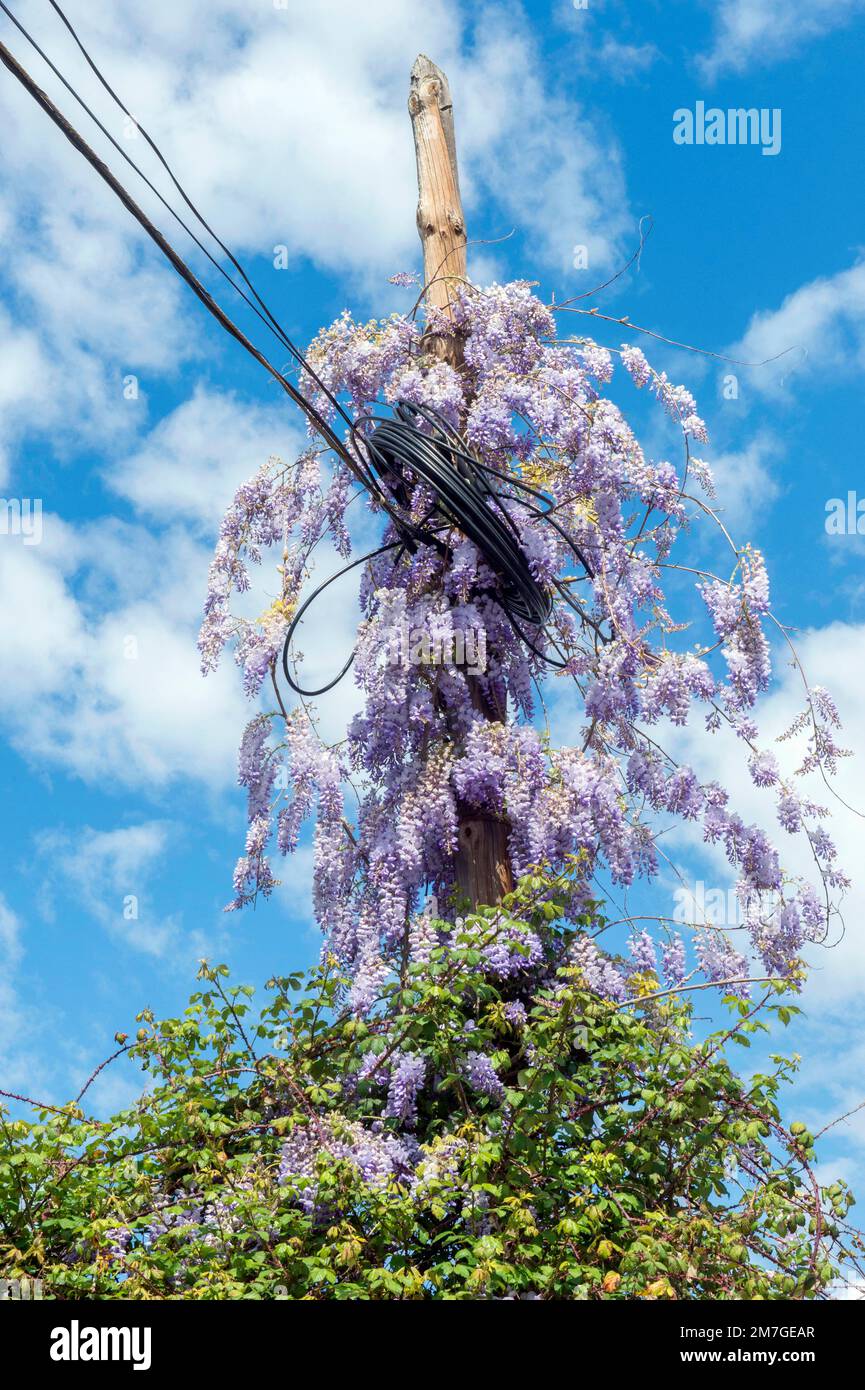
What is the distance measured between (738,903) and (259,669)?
2541 mm

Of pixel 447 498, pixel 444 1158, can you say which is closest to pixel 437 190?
pixel 447 498

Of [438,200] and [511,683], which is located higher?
[438,200]

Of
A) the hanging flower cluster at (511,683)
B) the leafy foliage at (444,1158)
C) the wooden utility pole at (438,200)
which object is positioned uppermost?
the wooden utility pole at (438,200)

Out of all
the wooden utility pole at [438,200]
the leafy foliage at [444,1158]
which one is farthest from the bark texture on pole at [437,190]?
the leafy foliage at [444,1158]

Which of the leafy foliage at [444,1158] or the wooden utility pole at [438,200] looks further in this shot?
the wooden utility pole at [438,200]

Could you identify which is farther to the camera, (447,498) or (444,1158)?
(447,498)

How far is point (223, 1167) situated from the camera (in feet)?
17.1

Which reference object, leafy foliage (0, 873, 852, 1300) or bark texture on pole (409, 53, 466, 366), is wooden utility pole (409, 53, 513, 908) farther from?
leafy foliage (0, 873, 852, 1300)

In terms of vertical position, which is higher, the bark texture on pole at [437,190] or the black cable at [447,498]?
the bark texture on pole at [437,190]

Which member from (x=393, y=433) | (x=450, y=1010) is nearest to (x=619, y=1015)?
(x=450, y=1010)

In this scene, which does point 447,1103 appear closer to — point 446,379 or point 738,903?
point 738,903

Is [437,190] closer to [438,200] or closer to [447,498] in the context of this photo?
[438,200]

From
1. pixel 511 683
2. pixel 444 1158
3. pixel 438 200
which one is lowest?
pixel 444 1158

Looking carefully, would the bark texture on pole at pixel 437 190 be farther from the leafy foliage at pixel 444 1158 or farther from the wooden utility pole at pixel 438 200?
the leafy foliage at pixel 444 1158
